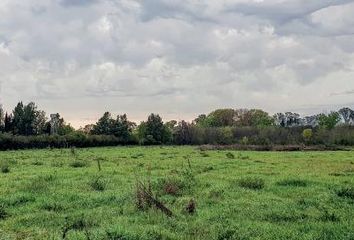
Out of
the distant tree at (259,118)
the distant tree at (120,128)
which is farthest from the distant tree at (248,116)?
the distant tree at (120,128)

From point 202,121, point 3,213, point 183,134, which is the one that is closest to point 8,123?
point 183,134

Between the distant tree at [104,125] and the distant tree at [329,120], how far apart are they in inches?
2253

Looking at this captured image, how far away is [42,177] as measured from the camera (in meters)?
22.7

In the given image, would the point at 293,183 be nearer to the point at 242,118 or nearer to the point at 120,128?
the point at 120,128

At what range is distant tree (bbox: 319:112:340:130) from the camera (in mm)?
130500

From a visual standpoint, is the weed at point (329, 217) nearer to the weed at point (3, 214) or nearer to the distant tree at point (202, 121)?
the weed at point (3, 214)

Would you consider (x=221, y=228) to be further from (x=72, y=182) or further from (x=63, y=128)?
(x=63, y=128)

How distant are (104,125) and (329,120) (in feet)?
203

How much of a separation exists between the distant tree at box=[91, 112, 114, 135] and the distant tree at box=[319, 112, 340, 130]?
5723 centimetres

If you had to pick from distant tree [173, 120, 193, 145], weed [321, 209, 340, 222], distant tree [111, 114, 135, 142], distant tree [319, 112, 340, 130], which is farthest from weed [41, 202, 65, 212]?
Answer: distant tree [319, 112, 340, 130]

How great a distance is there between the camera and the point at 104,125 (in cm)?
10981

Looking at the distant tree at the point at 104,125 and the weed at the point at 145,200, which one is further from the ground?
the distant tree at the point at 104,125

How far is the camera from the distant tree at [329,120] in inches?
5138

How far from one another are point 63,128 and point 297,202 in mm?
110812
